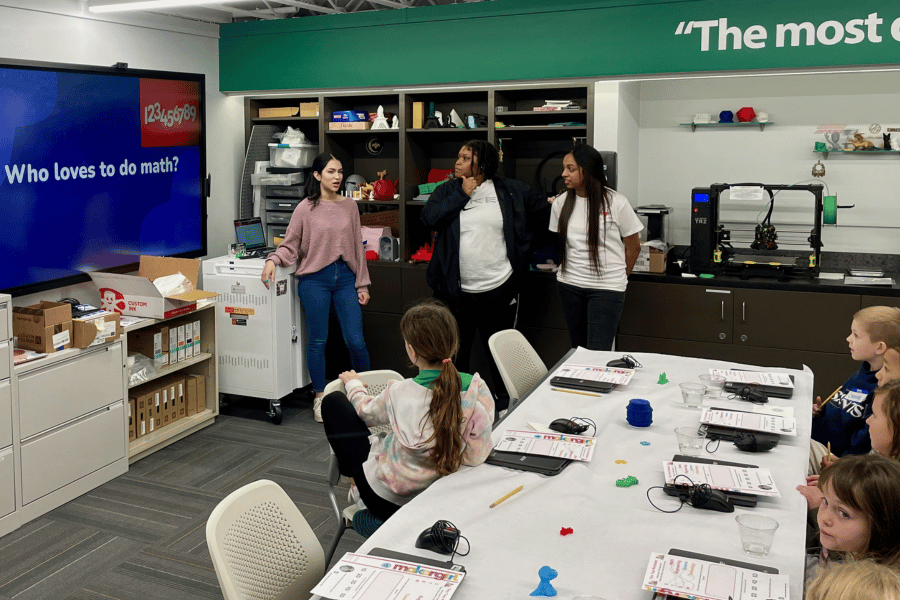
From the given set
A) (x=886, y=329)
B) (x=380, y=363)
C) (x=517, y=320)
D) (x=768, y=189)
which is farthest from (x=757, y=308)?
(x=380, y=363)

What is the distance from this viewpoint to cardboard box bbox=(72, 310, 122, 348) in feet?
13.5

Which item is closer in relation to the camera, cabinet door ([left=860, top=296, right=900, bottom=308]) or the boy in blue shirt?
the boy in blue shirt

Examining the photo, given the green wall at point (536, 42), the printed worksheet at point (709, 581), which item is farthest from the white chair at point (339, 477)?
the green wall at point (536, 42)

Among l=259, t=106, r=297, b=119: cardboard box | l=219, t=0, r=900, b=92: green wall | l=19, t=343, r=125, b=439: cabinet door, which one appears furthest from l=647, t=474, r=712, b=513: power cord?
l=259, t=106, r=297, b=119: cardboard box

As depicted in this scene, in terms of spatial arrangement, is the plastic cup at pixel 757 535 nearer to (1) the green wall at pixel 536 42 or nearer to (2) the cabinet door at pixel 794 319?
(2) the cabinet door at pixel 794 319

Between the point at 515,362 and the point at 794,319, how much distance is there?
2.08m

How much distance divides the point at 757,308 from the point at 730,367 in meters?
1.57

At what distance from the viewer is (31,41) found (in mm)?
4598

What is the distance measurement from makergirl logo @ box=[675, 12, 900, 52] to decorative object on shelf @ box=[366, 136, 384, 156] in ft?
7.72

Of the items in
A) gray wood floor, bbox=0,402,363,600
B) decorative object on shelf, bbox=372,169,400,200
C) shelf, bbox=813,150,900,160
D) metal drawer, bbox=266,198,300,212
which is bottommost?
gray wood floor, bbox=0,402,363,600

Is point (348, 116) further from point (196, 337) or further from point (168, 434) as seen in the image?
point (168, 434)

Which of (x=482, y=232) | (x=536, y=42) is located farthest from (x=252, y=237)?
(x=536, y=42)

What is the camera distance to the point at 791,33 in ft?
15.6

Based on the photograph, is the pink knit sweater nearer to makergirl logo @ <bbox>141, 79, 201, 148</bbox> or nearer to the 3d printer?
makergirl logo @ <bbox>141, 79, 201, 148</bbox>
